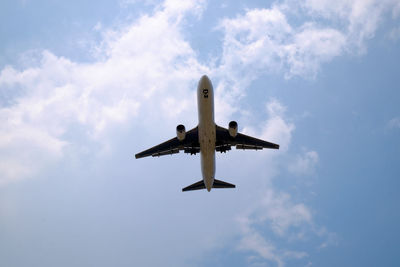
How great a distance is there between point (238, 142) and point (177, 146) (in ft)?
21.6

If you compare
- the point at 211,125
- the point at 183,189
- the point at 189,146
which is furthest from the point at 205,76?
the point at 183,189

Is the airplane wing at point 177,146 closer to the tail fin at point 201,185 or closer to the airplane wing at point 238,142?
the airplane wing at point 238,142

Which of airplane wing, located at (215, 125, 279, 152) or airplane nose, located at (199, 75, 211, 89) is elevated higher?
airplane nose, located at (199, 75, 211, 89)

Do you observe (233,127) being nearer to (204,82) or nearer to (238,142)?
(238,142)

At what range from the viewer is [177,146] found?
115 feet

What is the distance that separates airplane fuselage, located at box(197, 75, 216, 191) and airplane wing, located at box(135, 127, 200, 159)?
3608mm

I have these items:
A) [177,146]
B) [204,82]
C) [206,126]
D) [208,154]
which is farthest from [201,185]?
[204,82]

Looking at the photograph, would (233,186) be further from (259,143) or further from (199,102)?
(199,102)

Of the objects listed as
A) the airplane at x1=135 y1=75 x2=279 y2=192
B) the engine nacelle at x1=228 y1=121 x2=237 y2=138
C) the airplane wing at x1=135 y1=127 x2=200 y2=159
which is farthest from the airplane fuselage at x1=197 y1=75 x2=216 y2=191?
the airplane wing at x1=135 y1=127 x2=200 y2=159

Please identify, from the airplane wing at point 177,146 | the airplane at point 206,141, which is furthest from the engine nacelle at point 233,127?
the airplane wing at point 177,146

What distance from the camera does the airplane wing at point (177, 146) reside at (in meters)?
34.5

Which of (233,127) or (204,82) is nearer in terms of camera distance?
(204,82)

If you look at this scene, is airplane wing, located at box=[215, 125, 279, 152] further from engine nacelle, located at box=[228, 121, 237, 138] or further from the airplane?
engine nacelle, located at box=[228, 121, 237, 138]

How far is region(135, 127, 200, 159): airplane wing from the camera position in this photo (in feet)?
113
